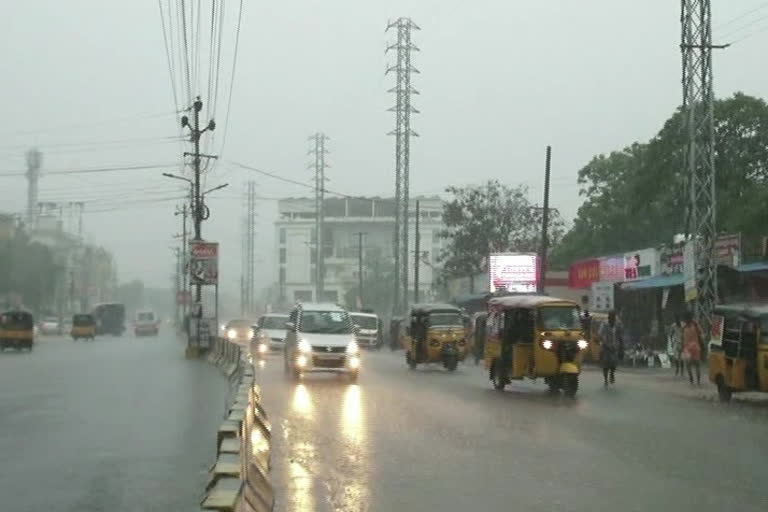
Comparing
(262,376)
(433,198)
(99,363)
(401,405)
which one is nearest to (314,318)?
(262,376)

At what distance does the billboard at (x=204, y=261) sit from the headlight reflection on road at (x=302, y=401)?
17.5 meters

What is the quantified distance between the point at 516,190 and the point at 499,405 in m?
50.6

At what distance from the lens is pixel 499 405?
2116 centimetres

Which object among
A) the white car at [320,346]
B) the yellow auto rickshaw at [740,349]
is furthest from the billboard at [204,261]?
the yellow auto rickshaw at [740,349]

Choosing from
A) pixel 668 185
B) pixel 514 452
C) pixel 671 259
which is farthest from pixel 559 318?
pixel 668 185

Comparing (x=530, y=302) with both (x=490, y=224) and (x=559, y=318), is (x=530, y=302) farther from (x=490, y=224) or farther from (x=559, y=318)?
(x=490, y=224)

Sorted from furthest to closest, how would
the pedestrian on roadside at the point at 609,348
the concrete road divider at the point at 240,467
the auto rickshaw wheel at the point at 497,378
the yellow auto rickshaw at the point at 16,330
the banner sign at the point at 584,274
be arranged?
the yellow auto rickshaw at the point at 16,330, the banner sign at the point at 584,274, the pedestrian on roadside at the point at 609,348, the auto rickshaw wheel at the point at 497,378, the concrete road divider at the point at 240,467

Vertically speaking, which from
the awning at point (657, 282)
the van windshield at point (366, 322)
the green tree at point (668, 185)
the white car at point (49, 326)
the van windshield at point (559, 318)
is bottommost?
the white car at point (49, 326)

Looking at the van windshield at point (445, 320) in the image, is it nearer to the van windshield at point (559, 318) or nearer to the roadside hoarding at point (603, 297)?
the roadside hoarding at point (603, 297)

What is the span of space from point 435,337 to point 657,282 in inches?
444

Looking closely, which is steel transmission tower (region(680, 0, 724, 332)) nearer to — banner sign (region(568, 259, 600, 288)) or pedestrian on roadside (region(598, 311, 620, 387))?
pedestrian on roadside (region(598, 311, 620, 387))

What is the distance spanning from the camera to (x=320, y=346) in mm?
28797

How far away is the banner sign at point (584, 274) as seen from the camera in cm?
5228

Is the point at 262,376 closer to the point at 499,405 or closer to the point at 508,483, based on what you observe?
the point at 499,405
